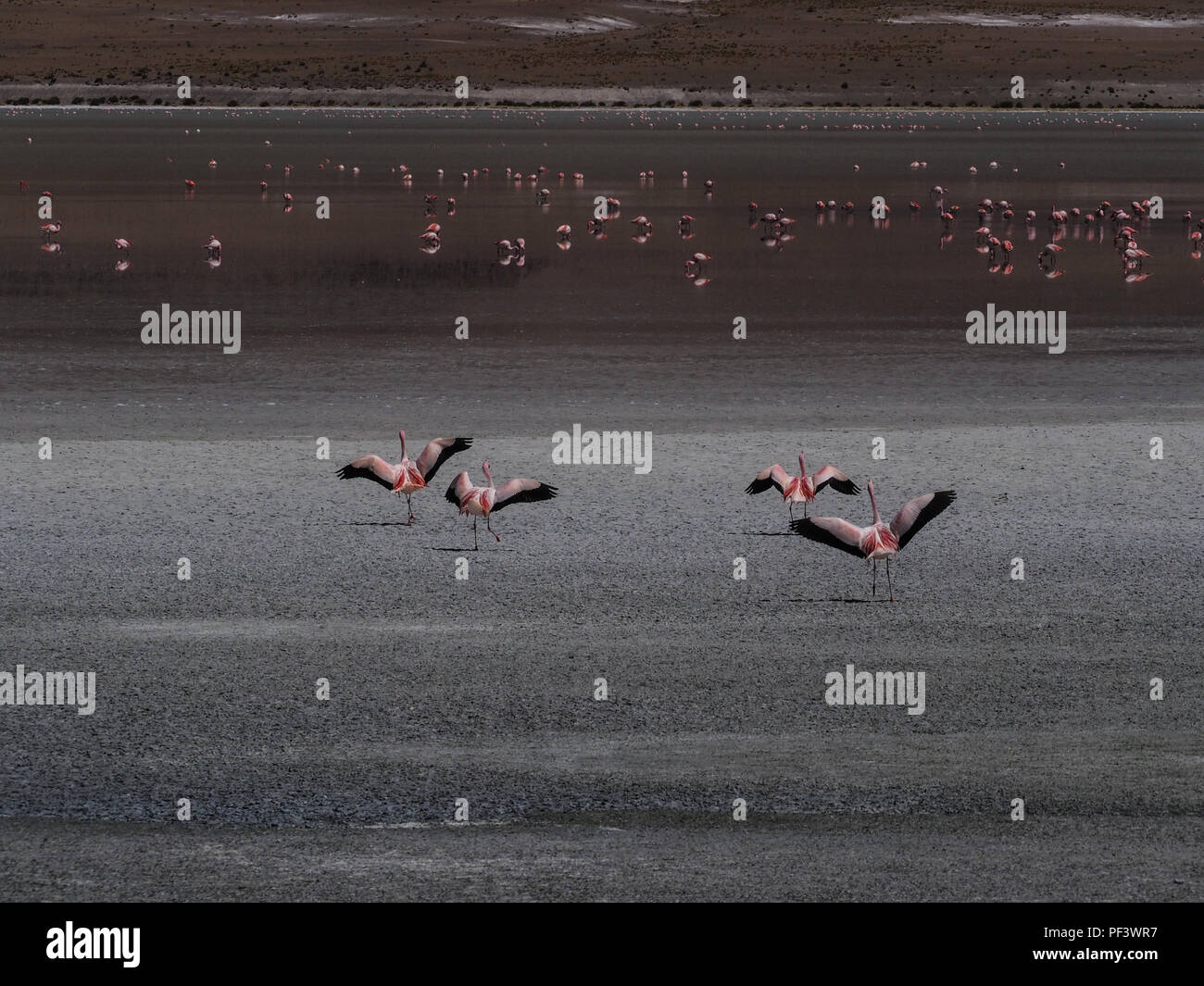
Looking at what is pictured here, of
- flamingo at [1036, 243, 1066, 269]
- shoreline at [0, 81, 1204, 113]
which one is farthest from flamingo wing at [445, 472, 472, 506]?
shoreline at [0, 81, 1204, 113]

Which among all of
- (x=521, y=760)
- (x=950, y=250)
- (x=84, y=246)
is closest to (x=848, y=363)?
(x=521, y=760)

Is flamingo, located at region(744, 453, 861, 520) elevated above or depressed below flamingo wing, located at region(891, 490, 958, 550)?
above

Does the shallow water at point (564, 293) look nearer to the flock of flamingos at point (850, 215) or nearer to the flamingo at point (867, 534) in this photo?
the flock of flamingos at point (850, 215)

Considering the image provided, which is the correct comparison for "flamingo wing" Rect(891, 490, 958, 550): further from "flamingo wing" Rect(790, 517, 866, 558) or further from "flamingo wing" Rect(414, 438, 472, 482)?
"flamingo wing" Rect(414, 438, 472, 482)

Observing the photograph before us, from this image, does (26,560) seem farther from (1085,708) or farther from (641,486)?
(1085,708)

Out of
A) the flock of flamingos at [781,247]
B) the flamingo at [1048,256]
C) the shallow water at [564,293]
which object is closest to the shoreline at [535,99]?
the flock of flamingos at [781,247]

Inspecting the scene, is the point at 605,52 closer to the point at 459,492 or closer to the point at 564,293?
the point at 564,293

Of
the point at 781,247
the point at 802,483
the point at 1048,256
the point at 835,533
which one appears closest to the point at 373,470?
the point at 802,483
